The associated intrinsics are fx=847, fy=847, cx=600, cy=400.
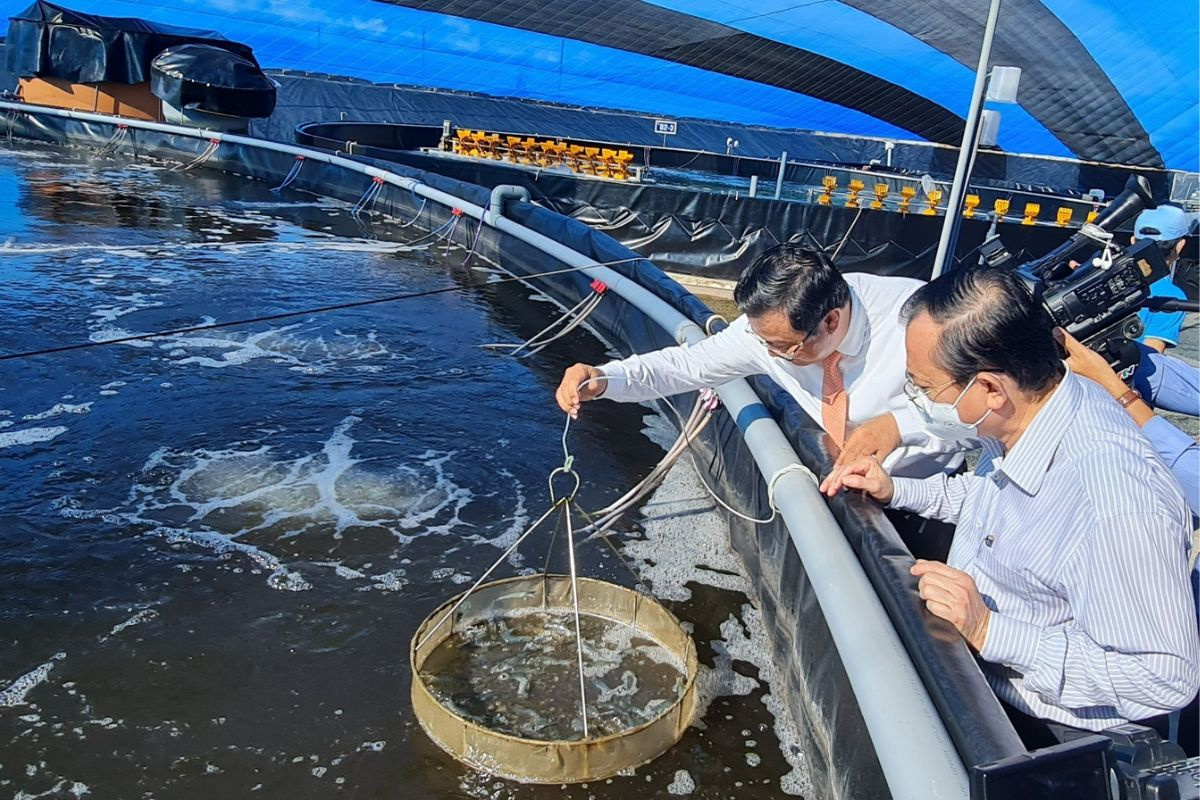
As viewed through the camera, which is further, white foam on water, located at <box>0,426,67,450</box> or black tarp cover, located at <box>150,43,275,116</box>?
black tarp cover, located at <box>150,43,275,116</box>

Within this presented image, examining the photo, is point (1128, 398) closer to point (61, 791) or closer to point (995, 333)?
point (995, 333)

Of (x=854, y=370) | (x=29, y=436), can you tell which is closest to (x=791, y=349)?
(x=854, y=370)

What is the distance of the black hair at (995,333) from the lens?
1.54 meters

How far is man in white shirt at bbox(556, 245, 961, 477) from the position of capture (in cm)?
239

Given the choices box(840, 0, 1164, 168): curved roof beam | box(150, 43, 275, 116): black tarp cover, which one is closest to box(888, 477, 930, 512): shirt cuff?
box(150, 43, 275, 116): black tarp cover

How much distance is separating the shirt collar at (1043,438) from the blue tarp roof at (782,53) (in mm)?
21207

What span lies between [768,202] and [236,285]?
7.11 m

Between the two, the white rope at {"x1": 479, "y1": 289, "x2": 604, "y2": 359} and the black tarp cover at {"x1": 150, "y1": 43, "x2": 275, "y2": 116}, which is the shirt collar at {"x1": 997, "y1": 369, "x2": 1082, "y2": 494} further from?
the black tarp cover at {"x1": 150, "y1": 43, "x2": 275, "y2": 116}

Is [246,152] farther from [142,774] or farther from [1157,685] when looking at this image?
[1157,685]

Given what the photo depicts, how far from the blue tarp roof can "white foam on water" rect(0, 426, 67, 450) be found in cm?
1958

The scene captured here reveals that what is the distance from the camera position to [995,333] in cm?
154

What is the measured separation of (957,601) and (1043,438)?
0.35m

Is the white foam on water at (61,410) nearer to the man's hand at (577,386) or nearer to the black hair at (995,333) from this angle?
the man's hand at (577,386)

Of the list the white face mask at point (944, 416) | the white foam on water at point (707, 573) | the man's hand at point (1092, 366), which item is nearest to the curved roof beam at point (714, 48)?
the white foam on water at point (707, 573)
